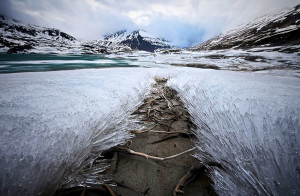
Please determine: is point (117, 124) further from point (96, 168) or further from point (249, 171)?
point (249, 171)

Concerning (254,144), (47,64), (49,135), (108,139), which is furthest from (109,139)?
(47,64)

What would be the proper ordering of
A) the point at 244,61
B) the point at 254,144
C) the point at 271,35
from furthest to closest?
the point at 271,35 < the point at 244,61 < the point at 254,144

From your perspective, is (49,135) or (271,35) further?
(271,35)

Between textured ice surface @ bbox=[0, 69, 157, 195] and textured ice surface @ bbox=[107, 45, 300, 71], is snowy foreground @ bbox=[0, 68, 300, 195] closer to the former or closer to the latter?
textured ice surface @ bbox=[0, 69, 157, 195]

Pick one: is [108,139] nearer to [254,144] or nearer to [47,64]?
[254,144]

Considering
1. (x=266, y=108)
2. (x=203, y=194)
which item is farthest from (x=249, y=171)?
(x=266, y=108)

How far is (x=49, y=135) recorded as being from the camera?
0.61 metres

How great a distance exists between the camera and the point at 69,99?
98cm

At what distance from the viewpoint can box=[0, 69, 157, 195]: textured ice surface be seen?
0.47 m

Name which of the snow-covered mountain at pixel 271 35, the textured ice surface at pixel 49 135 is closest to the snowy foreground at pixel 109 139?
the textured ice surface at pixel 49 135

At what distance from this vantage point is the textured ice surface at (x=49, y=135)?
0.47 metres

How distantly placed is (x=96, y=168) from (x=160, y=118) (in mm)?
762

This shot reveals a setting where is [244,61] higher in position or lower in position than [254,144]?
higher

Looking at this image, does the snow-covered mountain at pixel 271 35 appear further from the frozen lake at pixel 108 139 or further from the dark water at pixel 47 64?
the frozen lake at pixel 108 139
